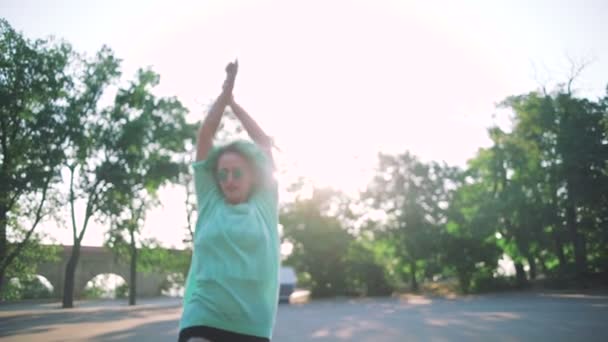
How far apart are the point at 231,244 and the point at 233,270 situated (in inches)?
4.6

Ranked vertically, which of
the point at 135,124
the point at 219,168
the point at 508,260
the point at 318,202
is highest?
the point at 135,124

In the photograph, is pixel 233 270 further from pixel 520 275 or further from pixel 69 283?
pixel 520 275

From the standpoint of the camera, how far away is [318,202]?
122 ft

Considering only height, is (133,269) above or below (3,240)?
below

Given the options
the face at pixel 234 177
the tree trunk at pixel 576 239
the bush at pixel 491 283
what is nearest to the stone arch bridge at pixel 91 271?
the bush at pixel 491 283

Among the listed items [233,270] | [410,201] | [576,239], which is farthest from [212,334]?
[410,201]

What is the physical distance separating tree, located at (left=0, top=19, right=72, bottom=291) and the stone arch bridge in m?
12.8

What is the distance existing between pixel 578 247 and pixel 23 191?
109 feet

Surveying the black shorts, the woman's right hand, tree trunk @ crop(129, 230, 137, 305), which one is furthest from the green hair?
tree trunk @ crop(129, 230, 137, 305)

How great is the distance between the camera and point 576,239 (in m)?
29.9

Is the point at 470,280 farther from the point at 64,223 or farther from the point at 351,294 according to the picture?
the point at 64,223

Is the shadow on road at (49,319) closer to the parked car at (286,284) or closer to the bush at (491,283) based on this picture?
the parked car at (286,284)

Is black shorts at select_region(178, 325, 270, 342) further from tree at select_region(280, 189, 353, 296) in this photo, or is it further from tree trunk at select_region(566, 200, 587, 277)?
Result: tree at select_region(280, 189, 353, 296)

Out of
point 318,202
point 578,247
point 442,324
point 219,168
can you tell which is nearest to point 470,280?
point 578,247
